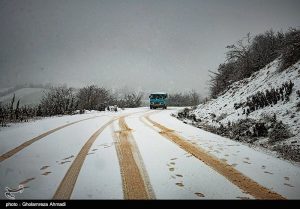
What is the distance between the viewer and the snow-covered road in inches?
111

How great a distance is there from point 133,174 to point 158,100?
2536cm

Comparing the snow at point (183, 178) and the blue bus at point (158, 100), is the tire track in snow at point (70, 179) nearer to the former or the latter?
the snow at point (183, 178)

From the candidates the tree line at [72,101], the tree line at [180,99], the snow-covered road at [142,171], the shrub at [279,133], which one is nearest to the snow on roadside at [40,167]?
the snow-covered road at [142,171]

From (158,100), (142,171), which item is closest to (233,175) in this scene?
(142,171)

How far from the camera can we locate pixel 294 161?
178 inches

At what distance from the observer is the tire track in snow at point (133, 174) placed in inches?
109

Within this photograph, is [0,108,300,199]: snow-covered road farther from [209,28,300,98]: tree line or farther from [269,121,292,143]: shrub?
[209,28,300,98]: tree line

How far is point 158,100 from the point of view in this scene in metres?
28.7

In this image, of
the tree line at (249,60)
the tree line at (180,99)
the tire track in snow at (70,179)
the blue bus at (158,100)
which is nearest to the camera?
the tire track in snow at (70,179)

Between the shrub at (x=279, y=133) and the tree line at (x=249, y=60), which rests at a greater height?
the tree line at (x=249, y=60)

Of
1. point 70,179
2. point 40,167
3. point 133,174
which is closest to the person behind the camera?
point 70,179

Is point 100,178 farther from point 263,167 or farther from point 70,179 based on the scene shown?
point 263,167

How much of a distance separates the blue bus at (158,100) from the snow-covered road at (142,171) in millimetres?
22745

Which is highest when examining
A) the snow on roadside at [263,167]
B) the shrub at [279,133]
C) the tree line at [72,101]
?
the tree line at [72,101]
